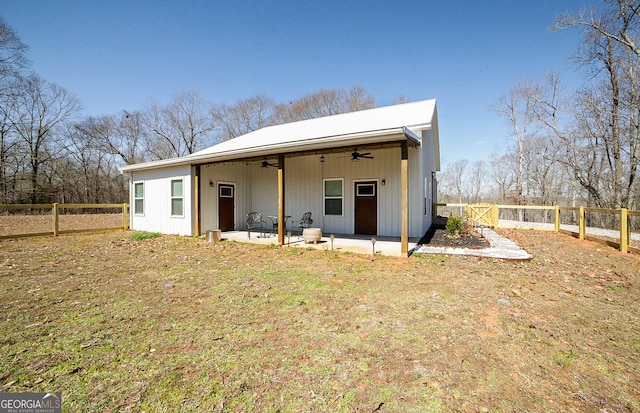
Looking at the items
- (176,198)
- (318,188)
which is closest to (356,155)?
(318,188)

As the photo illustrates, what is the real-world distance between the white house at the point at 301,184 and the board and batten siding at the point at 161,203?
0.04m

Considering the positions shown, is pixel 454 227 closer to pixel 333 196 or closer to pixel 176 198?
pixel 333 196

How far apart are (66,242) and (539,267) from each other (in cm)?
1356

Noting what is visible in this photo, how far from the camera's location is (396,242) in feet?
27.8

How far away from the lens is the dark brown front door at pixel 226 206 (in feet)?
37.4

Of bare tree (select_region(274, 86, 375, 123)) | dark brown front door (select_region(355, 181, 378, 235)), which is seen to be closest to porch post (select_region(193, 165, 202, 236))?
dark brown front door (select_region(355, 181, 378, 235))

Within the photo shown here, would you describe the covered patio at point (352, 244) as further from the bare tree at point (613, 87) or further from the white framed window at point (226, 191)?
the bare tree at point (613, 87)

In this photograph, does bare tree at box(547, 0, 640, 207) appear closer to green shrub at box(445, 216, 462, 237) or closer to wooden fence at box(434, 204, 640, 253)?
wooden fence at box(434, 204, 640, 253)

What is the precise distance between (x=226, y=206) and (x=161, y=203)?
2765 mm

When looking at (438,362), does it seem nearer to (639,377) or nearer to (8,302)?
(639,377)

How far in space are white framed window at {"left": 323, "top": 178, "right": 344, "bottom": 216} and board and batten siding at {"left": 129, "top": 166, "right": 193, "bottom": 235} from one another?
525 centimetres

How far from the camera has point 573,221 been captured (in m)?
22.2

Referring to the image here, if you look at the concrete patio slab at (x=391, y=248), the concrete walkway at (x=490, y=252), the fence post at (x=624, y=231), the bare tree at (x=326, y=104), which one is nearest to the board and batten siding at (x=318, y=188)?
the concrete patio slab at (x=391, y=248)

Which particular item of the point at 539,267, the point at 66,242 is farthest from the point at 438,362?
the point at 66,242
